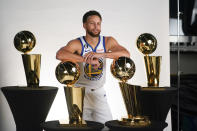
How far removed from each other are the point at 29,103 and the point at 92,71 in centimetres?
59

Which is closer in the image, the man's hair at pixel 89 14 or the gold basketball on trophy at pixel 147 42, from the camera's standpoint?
the gold basketball on trophy at pixel 147 42

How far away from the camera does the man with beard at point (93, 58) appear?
2381 millimetres

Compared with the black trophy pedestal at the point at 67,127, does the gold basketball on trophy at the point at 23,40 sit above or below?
above

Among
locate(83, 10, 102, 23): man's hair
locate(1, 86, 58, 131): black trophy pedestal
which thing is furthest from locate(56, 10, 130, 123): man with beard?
locate(1, 86, 58, 131): black trophy pedestal

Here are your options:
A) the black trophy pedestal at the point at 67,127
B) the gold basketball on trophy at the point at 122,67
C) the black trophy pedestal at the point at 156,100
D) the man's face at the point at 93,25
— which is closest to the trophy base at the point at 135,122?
the black trophy pedestal at the point at 67,127

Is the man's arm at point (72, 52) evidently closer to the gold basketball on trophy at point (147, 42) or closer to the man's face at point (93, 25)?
the man's face at point (93, 25)

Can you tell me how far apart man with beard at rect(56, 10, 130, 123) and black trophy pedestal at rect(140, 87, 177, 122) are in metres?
0.46

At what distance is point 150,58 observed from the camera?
2129mm

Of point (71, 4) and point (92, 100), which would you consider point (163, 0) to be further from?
point (92, 100)

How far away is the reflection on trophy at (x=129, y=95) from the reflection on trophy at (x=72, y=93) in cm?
17

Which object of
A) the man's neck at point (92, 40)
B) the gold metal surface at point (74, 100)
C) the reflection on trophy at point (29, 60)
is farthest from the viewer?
the man's neck at point (92, 40)

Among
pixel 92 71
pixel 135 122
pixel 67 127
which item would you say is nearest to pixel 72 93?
pixel 67 127

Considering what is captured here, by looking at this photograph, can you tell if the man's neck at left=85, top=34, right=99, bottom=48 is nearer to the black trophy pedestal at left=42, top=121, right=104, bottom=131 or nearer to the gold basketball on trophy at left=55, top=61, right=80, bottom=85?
the gold basketball on trophy at left=55, top=61, right=80, bottom=85

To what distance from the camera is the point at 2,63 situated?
2.37 metres
